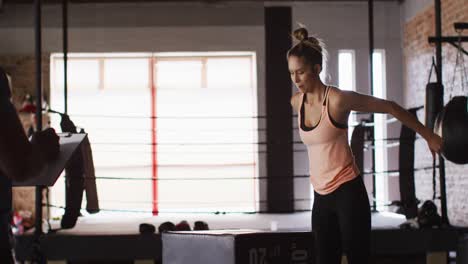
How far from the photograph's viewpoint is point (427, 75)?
24.1 ft

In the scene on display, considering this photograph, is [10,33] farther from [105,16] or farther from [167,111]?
[167,111]

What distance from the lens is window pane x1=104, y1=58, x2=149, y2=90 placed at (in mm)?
8961

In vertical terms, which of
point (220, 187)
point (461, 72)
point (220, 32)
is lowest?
point (220, 187)

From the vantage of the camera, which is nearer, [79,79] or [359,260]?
[359,260]

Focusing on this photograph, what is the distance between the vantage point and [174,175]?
888 centimetres

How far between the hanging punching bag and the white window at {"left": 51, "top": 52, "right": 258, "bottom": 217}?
5033 mm

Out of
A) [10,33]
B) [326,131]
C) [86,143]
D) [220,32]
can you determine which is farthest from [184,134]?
[326,131]

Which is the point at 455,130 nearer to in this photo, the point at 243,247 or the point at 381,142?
the point at 243,247

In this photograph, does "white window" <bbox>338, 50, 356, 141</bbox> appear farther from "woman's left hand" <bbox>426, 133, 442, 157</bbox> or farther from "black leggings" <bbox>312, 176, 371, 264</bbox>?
"black leggings" <bbox>312, 176, 371, 264</bbox>

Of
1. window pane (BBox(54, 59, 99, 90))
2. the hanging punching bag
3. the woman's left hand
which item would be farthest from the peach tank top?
window pane (BBox(54, 59, 99, 90))

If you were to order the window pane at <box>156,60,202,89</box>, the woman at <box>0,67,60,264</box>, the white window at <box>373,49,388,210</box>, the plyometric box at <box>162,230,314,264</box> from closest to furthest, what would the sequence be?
the woman at <box>0,67,60,264</box>, the plyometric box at <box>162,230,314,264</box>, the white window at <box>373,49,388,210</box>, the window pane at <box>156,60,202,89</box>

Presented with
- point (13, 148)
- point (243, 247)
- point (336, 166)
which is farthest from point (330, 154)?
point (13, 148)

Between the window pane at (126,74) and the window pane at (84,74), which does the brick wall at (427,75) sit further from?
the window pane at (84,74)

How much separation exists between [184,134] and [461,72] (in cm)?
386
